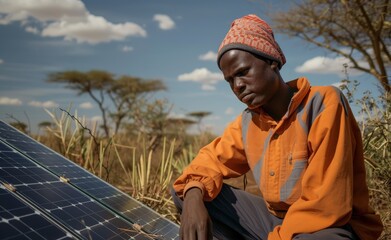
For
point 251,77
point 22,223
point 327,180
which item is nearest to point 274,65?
point 251,77

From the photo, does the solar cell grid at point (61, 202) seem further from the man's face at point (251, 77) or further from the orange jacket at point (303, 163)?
the man's face at point (251, 77)

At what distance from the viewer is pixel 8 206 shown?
1.53m

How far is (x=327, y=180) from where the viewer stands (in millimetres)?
1674

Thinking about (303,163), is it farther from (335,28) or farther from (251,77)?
(335,28)

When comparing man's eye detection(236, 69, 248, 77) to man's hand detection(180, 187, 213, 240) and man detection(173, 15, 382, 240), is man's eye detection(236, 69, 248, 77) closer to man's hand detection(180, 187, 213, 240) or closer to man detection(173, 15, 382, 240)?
man detection(173, 15, 382, 240)

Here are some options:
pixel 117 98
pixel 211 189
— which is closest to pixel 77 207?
pixel 211 189

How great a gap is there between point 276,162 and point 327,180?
0.36 m

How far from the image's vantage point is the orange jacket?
5.51 ft

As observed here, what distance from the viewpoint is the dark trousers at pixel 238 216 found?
2244 millimetres

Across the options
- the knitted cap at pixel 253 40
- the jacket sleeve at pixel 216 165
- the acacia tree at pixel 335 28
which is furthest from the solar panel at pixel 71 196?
the acacia tree at pixel 335 28

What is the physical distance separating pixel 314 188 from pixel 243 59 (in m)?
0.77

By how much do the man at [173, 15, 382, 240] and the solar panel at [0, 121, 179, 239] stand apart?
0.27m

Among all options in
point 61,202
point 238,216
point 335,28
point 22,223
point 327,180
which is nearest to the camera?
point 22,223

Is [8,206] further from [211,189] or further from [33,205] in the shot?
[211,189]
